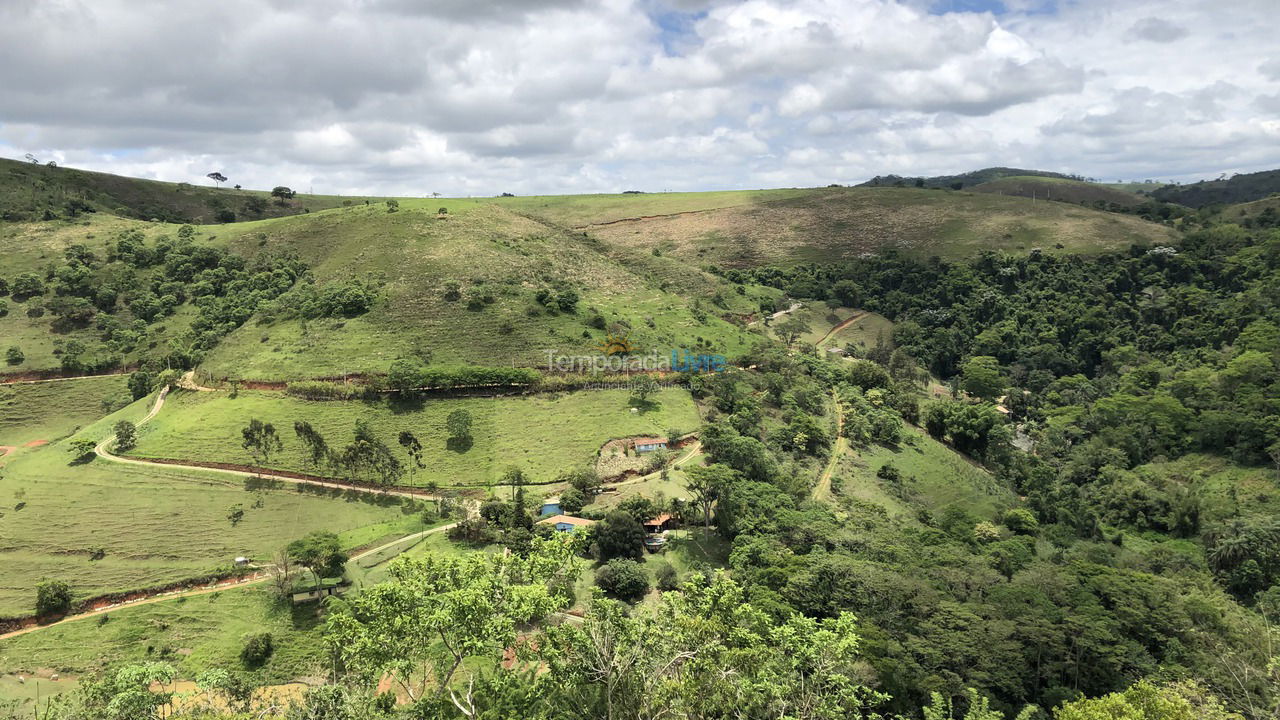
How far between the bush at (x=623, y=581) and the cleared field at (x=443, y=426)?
569 inches

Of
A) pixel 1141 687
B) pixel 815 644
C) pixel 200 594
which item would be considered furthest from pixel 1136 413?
pixel 200 594

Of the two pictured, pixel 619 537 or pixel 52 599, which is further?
pixel 619 537

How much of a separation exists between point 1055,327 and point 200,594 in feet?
378

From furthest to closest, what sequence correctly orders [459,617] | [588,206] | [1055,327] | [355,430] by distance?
[588,206], [1055,327], [355,430], [459,617]

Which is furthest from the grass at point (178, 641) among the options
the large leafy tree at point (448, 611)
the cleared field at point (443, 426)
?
the large leafy tree at point (448, 611)

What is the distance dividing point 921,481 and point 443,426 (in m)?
46.9

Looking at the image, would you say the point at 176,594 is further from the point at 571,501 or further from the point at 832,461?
the point at 832,461

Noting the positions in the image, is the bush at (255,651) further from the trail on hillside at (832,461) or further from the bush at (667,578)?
the trail on hillside at (832,461)

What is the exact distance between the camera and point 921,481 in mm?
64312

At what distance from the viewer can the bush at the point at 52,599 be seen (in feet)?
130

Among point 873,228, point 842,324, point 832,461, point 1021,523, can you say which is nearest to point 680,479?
point 832,461

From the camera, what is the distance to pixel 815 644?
21.8 meters

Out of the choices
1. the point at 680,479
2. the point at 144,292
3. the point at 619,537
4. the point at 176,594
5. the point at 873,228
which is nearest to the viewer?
the point at 176,594

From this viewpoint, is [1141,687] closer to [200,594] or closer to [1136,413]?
[200,594]
